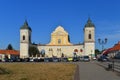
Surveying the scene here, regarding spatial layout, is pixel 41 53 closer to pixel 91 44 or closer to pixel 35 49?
pixel 35 49

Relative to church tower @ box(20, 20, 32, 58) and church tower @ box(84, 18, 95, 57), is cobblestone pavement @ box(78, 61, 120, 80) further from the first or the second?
church tower @ box(20, 20, 32, 58)

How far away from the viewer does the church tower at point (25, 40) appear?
6594 inches

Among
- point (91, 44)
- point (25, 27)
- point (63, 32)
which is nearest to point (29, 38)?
point (25, 27)

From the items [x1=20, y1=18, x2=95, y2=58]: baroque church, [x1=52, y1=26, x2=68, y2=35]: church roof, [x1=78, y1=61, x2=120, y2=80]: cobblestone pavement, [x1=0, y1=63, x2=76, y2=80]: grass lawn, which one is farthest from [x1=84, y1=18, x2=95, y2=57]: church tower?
[x1=78, y1=61, x2=120, y2=80]: cobblestone pavement

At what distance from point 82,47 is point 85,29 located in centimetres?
913

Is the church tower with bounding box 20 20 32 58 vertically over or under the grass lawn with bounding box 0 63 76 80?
over

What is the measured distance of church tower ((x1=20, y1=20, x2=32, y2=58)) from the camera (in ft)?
550

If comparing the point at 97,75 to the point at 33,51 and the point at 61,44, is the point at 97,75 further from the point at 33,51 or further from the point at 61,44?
the point at 61,44

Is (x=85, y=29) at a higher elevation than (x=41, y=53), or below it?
higher

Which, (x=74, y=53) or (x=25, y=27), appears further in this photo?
(x=25, y=27)

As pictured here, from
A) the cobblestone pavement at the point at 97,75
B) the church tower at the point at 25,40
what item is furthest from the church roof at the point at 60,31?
the cobblestone pavement at the point at 97,75

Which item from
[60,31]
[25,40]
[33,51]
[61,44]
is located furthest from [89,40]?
[25,40]

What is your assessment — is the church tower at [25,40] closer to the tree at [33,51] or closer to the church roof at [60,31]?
the tree at [33,51]

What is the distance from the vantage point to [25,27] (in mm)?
174875
